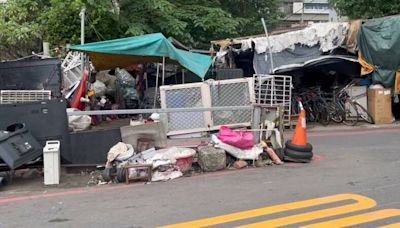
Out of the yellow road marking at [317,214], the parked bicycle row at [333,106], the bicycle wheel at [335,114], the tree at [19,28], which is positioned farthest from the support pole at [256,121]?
the tree at [19,28]

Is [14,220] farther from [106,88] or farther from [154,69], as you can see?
[154,69]

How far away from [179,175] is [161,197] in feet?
4.59

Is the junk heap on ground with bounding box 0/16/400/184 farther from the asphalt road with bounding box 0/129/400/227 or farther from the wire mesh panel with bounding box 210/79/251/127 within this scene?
the asphalt road with bounding box 0/129/400/227

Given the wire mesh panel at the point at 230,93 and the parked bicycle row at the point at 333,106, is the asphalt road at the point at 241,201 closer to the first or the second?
the wire mesh panel at the point at 230,93

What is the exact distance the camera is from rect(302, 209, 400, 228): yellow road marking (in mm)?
5641

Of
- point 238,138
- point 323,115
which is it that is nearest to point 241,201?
point 238,138

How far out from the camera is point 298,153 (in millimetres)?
9477

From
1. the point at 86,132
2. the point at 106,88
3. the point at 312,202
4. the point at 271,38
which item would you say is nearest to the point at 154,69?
the point at 106,88

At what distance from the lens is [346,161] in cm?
976

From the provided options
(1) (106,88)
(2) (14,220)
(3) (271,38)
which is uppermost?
(3) (271,38)

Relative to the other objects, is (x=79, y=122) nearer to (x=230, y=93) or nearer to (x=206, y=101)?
(x=206, y=101)

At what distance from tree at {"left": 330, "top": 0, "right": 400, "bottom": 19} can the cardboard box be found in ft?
18.1

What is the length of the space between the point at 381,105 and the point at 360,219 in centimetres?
1121

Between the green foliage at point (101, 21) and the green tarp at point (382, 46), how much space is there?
19.3 feet
